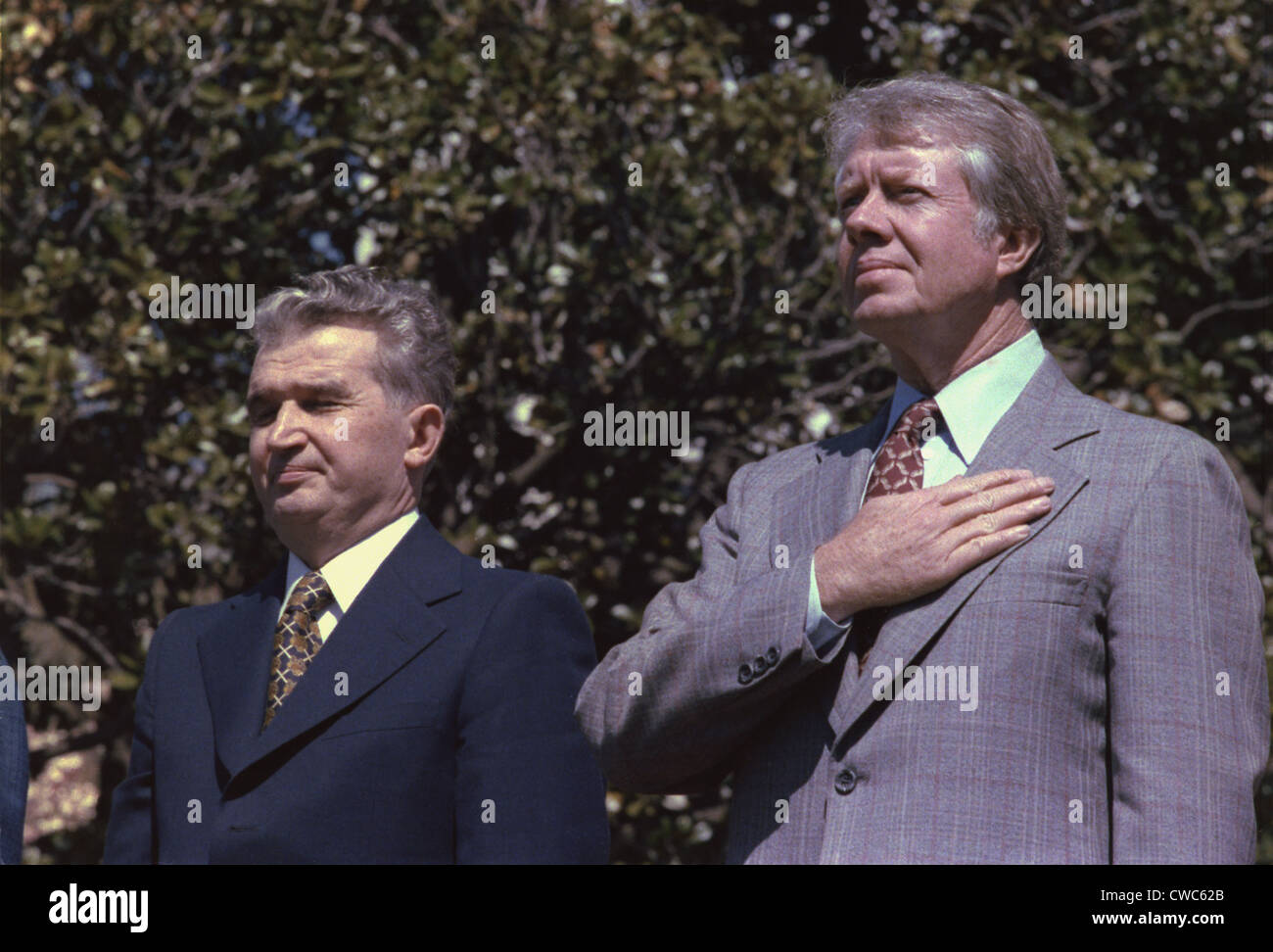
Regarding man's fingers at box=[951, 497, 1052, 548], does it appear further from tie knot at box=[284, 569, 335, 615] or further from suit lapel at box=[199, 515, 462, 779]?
tie knot at box=[284, 569, 335, 615]

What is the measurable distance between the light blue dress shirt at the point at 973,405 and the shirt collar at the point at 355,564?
1.10 metres

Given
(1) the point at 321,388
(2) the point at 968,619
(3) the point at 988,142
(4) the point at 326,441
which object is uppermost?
(3) the point at 988,142

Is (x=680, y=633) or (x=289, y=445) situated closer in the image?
(x=680, y=633)

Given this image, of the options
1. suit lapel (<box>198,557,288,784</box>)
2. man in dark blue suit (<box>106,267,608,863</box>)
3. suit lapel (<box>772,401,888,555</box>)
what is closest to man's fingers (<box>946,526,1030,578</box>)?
suit lapel (<box>772,401,888,555</box>)

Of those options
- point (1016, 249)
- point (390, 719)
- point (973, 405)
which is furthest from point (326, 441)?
point (1016, 249)

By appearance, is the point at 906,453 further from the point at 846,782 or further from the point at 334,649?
the point at 334,649

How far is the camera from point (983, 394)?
10.1 ft

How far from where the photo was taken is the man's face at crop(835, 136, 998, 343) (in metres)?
3.03

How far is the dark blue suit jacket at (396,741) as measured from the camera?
10.9 ft

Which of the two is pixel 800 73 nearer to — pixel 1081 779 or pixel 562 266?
pixel 562 266

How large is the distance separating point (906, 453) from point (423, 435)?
117 centimetres
